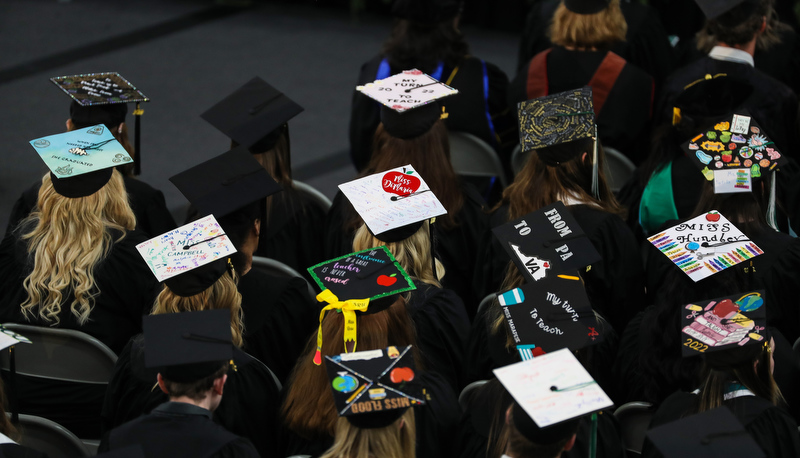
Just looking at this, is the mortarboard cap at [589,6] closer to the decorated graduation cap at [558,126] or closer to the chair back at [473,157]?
the chair back at [473,157]

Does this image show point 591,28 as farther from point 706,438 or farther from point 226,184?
point 706,438

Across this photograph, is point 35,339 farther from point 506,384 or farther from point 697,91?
point 697,91

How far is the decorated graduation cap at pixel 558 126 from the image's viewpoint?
379 cm

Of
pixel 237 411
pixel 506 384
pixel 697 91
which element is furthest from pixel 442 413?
pixel 697 91

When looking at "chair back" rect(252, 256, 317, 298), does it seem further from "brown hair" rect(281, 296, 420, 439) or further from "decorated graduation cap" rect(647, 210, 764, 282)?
"decorated graduation cap" rect(647, 210, 764, 282)

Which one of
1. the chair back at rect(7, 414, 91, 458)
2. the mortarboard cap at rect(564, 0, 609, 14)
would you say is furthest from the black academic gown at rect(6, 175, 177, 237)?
the mortarboard cap at rect(564, 0, 609, 14)

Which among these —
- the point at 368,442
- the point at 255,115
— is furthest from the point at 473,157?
the point at 368,442

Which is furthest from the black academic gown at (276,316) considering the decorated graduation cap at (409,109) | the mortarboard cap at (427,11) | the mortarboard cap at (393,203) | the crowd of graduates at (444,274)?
the mortarboard cap at (427,11)

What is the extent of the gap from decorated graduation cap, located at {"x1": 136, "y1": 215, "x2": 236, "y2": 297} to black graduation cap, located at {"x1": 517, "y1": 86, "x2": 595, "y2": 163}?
1.39 metres

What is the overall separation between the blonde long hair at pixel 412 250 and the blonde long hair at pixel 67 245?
3.13 ft

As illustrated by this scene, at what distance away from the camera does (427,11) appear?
17.1ft

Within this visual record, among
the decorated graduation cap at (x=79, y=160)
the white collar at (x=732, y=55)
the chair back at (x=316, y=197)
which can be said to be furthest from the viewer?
the white collar at (x=732, y=55)

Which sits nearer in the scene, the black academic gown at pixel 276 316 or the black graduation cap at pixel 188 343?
the black graduation cap at pixel 188 343

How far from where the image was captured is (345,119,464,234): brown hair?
4.01 metres
